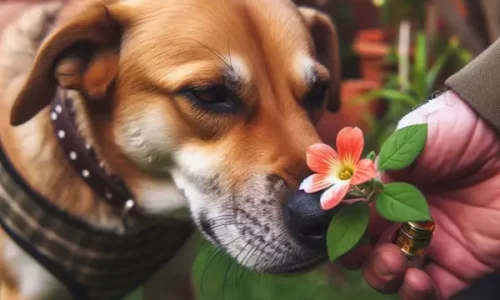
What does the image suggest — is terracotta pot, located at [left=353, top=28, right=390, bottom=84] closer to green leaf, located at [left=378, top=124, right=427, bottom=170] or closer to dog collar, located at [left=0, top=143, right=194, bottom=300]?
dog collar, located at [left=0, top=143, right=194, bottom=300]

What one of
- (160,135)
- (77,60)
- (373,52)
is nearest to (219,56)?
(160,135)

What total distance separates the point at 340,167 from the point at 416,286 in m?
0.27

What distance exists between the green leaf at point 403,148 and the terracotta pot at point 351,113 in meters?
1.92

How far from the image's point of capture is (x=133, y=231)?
1719 mm

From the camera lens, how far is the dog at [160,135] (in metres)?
1.41

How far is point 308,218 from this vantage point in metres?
1.24

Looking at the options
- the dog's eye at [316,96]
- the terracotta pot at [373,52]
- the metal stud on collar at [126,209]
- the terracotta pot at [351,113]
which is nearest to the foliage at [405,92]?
the terracotta pot at [351,113]

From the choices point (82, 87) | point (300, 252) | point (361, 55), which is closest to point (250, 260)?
point (300, 252)

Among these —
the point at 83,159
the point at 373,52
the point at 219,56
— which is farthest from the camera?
the point at 373,52

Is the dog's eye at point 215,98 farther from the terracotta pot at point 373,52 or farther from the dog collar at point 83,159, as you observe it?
the terracotta pot at point 373,52

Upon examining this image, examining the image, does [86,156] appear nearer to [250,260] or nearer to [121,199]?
[121,199]

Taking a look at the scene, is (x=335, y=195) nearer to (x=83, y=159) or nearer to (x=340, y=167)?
(x=340, y=167)

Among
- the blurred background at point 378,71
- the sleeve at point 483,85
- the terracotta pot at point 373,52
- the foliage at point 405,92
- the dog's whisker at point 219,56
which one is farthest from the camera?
the terracotta pot at point 373,52

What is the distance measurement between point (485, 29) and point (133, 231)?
7.69ft
